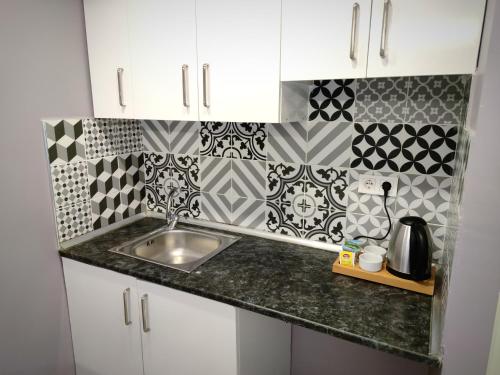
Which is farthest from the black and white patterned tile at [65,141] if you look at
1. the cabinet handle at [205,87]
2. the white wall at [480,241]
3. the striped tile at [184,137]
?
the white wall at [480,241]

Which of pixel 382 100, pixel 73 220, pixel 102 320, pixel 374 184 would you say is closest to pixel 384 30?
pixel 382 100

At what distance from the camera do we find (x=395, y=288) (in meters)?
1.43

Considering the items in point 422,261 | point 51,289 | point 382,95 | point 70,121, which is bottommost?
point 51,289

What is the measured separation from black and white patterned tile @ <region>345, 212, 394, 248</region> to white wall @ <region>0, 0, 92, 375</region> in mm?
1430

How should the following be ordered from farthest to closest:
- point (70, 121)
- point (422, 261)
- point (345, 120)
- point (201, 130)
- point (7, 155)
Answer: point (201, 130)
point (70, 121)
point (345, 120)
point (7, 155)
point (422, 261)

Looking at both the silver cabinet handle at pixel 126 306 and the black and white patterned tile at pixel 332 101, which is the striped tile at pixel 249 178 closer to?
the black and white patterned tile at pixel 332 101

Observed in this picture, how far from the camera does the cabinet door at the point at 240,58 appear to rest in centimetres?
135

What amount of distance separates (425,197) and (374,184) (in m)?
0.21

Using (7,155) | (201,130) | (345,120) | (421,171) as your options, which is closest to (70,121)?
(7,155)

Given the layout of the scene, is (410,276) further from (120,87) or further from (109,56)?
(109,56)

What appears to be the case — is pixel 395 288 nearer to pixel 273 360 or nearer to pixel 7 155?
pixel 273 360

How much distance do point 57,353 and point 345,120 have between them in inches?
71.6

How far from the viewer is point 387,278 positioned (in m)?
1.44

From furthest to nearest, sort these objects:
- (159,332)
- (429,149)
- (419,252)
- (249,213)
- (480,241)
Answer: (249,213) → (159,332) → (429,149) → (419,252) → (480,241)
